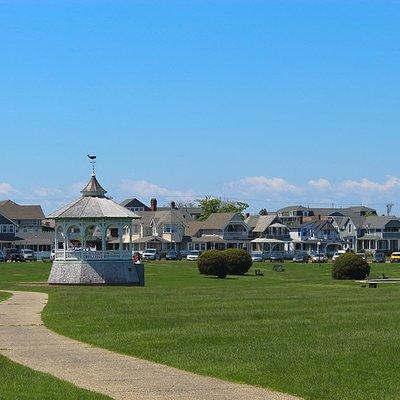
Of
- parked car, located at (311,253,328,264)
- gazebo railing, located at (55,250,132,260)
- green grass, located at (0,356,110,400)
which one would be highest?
parked car, located at (311,253,328,264)

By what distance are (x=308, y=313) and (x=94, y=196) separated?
31.5 meters

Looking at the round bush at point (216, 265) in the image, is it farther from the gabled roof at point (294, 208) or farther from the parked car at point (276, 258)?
the gabled roof at point (294, 208)

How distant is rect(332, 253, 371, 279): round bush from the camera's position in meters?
67.1

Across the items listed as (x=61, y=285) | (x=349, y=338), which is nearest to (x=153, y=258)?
(x=61, y=285)

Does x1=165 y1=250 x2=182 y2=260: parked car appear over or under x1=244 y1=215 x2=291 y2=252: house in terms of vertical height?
under

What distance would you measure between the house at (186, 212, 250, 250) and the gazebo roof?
8824 centimetres

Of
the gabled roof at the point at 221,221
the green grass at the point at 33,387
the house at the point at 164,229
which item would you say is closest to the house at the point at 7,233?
the house at the point at 164,229

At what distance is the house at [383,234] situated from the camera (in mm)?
161000

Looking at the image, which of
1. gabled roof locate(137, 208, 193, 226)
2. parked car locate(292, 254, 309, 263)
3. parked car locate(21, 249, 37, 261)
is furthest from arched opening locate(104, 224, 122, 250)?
parked car locate(292, 254, 309, 263)

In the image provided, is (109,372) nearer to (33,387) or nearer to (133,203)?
(33,387)

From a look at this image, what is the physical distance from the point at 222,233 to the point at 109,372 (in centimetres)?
13224

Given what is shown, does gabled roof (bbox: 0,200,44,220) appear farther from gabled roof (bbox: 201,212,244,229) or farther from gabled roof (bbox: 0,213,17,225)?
gabled roof (bbox: 201,212,244,229)

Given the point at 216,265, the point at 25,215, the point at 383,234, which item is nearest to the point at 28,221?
the point at 25,215

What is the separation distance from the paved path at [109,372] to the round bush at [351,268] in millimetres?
41669
